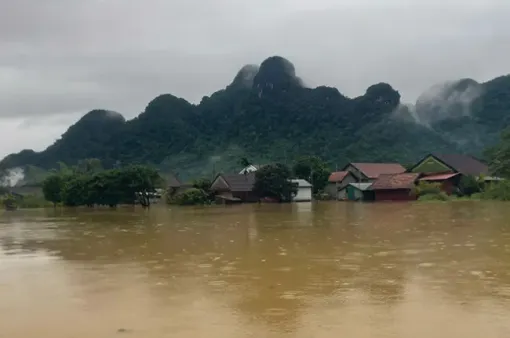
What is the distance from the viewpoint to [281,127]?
8738 cm

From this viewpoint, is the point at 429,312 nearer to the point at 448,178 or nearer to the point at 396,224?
the point at 396,224

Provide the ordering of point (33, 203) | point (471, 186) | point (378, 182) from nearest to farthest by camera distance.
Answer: point (471, 186) < point (378, 182) < point (33, 203)

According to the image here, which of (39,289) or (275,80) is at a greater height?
(275,80)

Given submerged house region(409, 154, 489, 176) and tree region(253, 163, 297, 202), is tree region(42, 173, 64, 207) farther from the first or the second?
submerged house region(409, 154, 489, 176)

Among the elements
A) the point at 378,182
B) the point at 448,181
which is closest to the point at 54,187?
the point at 378,182

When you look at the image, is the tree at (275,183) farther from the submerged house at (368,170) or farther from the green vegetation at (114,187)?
the submerged house at (368,170)

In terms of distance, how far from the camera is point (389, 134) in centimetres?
7881

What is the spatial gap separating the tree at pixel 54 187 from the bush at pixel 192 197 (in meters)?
13.5

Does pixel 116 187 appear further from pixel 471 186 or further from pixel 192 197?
pixel 471 186

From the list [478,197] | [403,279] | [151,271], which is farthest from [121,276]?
[478,197]

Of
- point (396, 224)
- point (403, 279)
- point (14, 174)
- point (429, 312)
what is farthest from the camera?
point (14, 174)

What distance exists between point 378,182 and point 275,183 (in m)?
8.45

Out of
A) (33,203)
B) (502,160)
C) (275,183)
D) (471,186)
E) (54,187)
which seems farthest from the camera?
(33,203)

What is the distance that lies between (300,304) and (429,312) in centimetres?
142
